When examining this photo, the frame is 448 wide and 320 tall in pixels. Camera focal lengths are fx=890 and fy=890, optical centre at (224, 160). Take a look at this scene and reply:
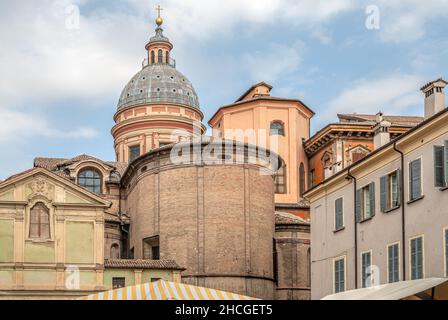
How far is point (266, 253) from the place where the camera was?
52531 millimetres

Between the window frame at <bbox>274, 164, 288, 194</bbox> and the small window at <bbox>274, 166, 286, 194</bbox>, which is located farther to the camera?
the small window at <bbox>274, 166, 286, 194</bbox>

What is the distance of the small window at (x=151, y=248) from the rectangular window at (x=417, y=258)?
2790 centimetres

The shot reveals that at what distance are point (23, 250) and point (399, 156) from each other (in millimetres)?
24425

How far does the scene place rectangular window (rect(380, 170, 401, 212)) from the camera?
28517 mm

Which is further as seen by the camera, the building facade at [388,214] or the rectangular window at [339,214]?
the rectangular window at [339,214]

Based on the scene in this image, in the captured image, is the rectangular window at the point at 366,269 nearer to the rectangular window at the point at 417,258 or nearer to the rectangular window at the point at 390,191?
the rectangular window at the point at 390,191

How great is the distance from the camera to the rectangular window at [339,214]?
1291 inches

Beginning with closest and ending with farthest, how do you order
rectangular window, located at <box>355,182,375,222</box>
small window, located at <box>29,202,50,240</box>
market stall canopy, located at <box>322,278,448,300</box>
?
market stall canopy, located at <box>322,278,448,300</box> < rectangular window, located at <box>355,182,375,222</box> < small window, located at <box>29,202,50,240</box>

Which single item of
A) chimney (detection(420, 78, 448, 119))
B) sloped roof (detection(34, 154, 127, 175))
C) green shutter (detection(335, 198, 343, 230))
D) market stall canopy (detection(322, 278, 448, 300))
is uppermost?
sloped roof (detection(34, 154, 127, 175))

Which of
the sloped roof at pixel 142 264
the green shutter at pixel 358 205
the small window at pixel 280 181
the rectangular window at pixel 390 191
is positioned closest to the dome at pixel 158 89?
the small window at pixel 280 181

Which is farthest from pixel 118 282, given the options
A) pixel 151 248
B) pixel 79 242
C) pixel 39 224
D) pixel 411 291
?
pixel 411 291

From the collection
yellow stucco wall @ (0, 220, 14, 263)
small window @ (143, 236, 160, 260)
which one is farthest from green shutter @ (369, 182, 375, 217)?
small window @ (143, 236, 160, 260)

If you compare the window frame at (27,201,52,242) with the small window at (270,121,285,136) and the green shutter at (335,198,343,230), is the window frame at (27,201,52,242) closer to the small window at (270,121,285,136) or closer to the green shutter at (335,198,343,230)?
the green shutter at (335,198,343,230)
